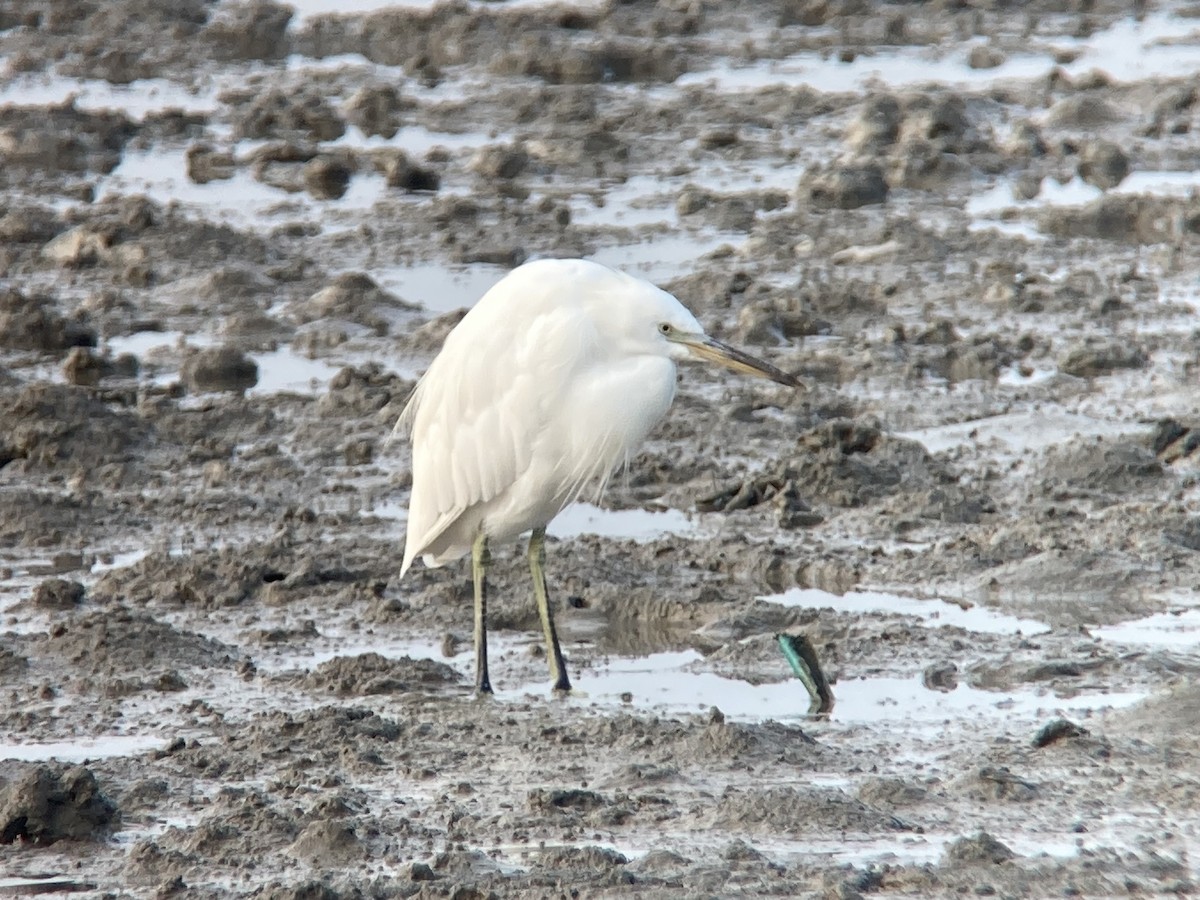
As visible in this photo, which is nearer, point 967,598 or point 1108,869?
point 1108,869

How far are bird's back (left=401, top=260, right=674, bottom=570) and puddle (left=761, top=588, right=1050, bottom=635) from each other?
997 mm

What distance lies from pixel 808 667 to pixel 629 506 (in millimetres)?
2388

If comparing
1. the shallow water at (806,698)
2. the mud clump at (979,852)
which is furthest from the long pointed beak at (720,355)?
the mud clump at (979,852)

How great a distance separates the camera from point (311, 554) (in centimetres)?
802

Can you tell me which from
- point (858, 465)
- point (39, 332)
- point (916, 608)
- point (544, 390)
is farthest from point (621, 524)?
point (39, 332)

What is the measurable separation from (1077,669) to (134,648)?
10.00 ft

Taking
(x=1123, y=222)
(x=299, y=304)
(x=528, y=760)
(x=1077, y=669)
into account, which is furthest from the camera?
(x=1123, y=222)

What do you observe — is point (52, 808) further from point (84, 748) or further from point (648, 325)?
point (648, 325)

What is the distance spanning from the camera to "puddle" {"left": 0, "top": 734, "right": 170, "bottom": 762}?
604 centimetres

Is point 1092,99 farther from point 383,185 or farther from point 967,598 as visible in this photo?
point 967,598

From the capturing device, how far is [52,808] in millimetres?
5301

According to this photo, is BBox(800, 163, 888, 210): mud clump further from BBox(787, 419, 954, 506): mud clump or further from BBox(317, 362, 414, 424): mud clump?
BBox(787, 419, 954, 506): mud clump

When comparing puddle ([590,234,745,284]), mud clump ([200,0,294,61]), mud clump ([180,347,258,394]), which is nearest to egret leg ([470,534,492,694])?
mud clump ([180,347,258,394])

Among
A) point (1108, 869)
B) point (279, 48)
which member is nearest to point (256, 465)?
point (1108, 869)
